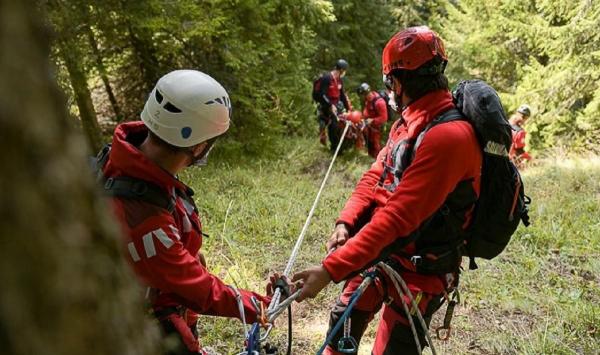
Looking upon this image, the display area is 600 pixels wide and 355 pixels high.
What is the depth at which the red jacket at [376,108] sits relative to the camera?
12008mm

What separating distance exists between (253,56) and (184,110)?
797 centimetres

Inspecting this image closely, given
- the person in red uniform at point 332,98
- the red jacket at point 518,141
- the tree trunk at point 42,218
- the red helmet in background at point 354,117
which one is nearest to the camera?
the tree trunk at point 42,218

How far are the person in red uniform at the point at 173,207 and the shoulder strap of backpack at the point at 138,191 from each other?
0.05 ft

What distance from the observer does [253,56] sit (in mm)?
9977

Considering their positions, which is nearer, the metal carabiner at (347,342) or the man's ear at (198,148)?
the man's ear at (198,148)

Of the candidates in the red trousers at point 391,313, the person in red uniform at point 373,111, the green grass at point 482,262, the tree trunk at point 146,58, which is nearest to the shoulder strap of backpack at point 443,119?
the red trousers at point 391,313

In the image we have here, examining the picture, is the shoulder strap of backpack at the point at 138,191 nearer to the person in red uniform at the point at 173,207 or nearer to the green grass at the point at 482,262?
the person in red uniform at the point at 173,207

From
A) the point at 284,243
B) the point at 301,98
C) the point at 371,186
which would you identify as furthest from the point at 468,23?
the point at 371,186

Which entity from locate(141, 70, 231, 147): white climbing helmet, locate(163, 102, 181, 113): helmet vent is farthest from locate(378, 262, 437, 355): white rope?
locate(163, 102, 181, 113): helmet vent

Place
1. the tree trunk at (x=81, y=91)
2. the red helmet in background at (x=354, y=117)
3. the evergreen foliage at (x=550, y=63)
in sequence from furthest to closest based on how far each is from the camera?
1. the red helmet in background at (x=354, y=117)
2. the evergreen foliage at (x=550, y=63)
3. the tree trunk at (x=81, y=91)

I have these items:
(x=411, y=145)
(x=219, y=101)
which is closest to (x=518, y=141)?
(x=411, y=145)

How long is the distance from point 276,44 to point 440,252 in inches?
338

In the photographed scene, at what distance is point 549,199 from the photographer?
8.00m

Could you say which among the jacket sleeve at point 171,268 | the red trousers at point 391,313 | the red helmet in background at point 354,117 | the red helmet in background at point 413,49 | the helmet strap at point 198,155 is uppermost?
the red helmet in background at point 413,49
